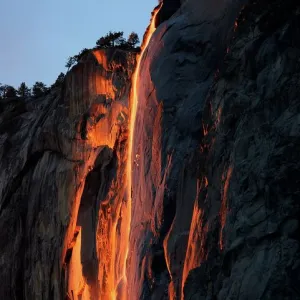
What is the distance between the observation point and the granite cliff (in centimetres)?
1146

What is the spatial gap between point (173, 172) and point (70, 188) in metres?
12.0

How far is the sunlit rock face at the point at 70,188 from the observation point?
24047mm

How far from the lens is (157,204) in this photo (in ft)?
53.6

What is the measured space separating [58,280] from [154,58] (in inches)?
427

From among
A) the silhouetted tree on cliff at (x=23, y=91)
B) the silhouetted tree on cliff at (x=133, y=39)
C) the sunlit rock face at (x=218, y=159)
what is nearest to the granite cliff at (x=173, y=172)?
the sunlit rock face at (x=218, y=159)

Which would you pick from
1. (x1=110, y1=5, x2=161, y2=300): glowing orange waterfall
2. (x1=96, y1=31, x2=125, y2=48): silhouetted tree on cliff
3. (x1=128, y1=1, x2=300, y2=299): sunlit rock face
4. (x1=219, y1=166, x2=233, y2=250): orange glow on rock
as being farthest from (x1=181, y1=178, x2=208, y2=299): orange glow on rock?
(x1=96, y1=31, x2=125, y2=48): silhouetted tree on cliff

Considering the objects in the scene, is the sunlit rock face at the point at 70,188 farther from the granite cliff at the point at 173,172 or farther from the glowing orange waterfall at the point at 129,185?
the glowing orange waterfall at the point at 129,185

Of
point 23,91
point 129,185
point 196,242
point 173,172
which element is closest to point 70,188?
point 129,185

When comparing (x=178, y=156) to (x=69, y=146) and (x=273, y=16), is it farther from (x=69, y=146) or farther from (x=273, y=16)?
(x=69, y=146)

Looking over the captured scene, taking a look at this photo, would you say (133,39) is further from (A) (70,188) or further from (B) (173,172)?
(B) (173,172)

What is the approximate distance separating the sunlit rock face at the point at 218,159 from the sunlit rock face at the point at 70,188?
476cm

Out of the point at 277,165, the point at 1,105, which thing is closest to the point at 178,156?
the point at 277,165

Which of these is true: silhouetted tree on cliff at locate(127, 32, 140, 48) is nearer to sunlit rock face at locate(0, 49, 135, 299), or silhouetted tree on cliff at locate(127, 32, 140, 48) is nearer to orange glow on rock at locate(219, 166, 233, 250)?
sunlit rock face at locate(0, 49, 135, 299)

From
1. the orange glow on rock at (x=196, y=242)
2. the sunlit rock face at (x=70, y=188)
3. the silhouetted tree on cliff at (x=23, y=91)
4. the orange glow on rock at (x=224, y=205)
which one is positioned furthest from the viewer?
the silhouetted tree on cliff at (x=23, y=91)
